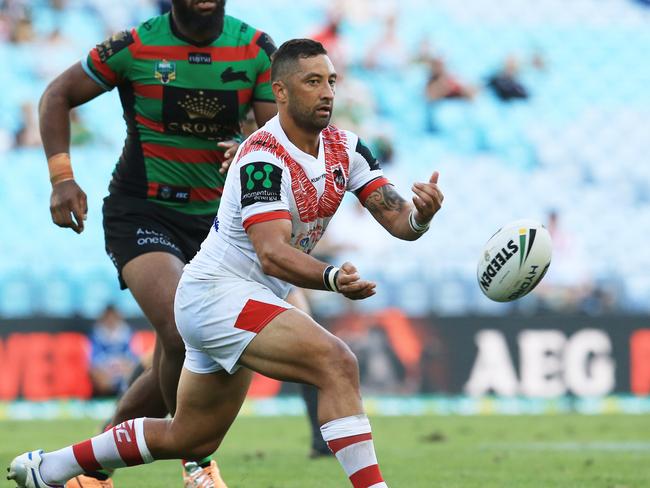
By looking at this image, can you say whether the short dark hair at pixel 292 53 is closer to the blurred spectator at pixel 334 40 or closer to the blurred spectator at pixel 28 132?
the blurred spectator at pixel 28 132

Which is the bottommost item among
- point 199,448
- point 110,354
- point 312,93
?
point 199,448

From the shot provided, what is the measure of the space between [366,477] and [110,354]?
9859 mm

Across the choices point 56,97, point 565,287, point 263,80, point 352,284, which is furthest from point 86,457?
point 565,287

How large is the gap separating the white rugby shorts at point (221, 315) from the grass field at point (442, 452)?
2014mm

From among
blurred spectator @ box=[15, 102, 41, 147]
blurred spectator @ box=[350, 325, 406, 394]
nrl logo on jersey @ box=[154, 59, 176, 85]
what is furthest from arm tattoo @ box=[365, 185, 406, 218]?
blurred spectator @ box=[15, 102, 41, 147]

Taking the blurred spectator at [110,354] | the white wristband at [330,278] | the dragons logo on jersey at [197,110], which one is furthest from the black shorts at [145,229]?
the blurred spectator at [110,354]

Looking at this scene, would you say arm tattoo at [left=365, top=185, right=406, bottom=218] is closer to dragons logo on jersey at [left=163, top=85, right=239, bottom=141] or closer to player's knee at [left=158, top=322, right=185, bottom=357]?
player's knee at [left=158, top=322, right=185, bottom=357]

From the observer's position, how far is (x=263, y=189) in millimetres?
4941

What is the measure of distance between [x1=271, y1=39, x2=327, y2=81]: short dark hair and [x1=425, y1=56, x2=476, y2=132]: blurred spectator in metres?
16.0

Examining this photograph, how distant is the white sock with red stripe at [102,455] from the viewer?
5.43m

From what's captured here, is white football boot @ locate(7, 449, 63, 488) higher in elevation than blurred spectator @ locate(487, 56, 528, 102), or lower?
lower

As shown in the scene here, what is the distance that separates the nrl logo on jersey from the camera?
6551mm

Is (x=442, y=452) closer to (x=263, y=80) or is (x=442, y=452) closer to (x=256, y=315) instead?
(x=263, y=80)

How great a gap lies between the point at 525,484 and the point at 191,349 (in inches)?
110
